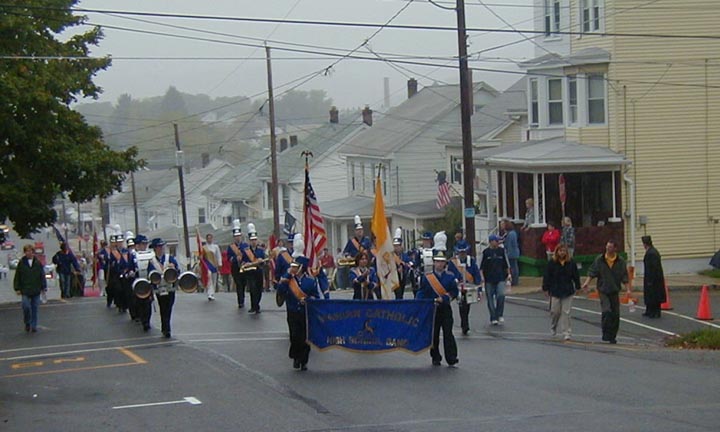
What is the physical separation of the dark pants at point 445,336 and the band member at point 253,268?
29.1ft

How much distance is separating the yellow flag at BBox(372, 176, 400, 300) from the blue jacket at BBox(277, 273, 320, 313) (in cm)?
364

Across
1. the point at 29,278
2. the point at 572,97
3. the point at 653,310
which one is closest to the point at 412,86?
the point at 572,97

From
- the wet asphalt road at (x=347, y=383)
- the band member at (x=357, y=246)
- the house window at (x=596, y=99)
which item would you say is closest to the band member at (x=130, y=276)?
the wet asphalt road at (x=347, y=383)

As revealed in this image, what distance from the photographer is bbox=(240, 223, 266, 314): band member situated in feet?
84.4

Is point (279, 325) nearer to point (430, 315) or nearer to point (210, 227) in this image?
point (430, 315)

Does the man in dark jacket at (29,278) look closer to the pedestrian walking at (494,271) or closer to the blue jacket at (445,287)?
the pedestrian walking at (494,271)

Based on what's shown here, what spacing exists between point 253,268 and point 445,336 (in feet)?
31.2

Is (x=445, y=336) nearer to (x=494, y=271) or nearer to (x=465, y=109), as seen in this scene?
(x=494, y=271)

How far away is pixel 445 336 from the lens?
1700 centimetres

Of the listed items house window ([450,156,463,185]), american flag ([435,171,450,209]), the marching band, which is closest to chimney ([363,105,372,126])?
house window ([450,156,463,185])

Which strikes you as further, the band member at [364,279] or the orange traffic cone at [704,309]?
the orange traffic cone at [704,309]

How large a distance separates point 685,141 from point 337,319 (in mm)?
21659

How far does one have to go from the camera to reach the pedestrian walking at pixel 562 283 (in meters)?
20.9

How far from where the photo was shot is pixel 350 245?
2406cm
